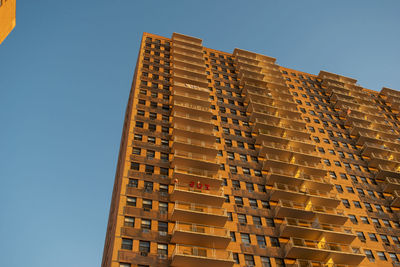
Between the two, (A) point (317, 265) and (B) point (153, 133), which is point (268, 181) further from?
(B) point (153, 133)

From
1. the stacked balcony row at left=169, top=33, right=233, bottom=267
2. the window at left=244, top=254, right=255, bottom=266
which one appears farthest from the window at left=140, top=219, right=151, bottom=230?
the window at left=244, top=254, right=255, bottom=266

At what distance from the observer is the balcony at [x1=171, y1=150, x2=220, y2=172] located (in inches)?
1722

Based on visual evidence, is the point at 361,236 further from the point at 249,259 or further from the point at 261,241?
the point at 249,259

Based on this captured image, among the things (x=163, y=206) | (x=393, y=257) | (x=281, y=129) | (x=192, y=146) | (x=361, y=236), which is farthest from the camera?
(x=281, y=129)

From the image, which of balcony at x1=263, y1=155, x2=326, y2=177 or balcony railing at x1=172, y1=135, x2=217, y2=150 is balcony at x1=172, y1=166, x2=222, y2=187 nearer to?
balcony railing at x1=172, y1=135, x2=217, y2=150

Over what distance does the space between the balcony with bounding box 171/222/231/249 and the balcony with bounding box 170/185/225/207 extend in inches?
132

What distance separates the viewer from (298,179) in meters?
47.1

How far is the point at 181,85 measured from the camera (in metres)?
57.6

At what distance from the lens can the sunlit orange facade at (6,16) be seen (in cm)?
3697

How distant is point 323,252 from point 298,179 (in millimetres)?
10805

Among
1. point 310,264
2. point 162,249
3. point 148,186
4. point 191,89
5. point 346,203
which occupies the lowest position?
point 310,264

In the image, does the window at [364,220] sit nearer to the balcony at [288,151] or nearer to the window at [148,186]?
the balcony at [288,151]

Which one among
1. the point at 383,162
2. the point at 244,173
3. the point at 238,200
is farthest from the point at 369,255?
the point at 383,162

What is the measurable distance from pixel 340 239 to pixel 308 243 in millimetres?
3849
